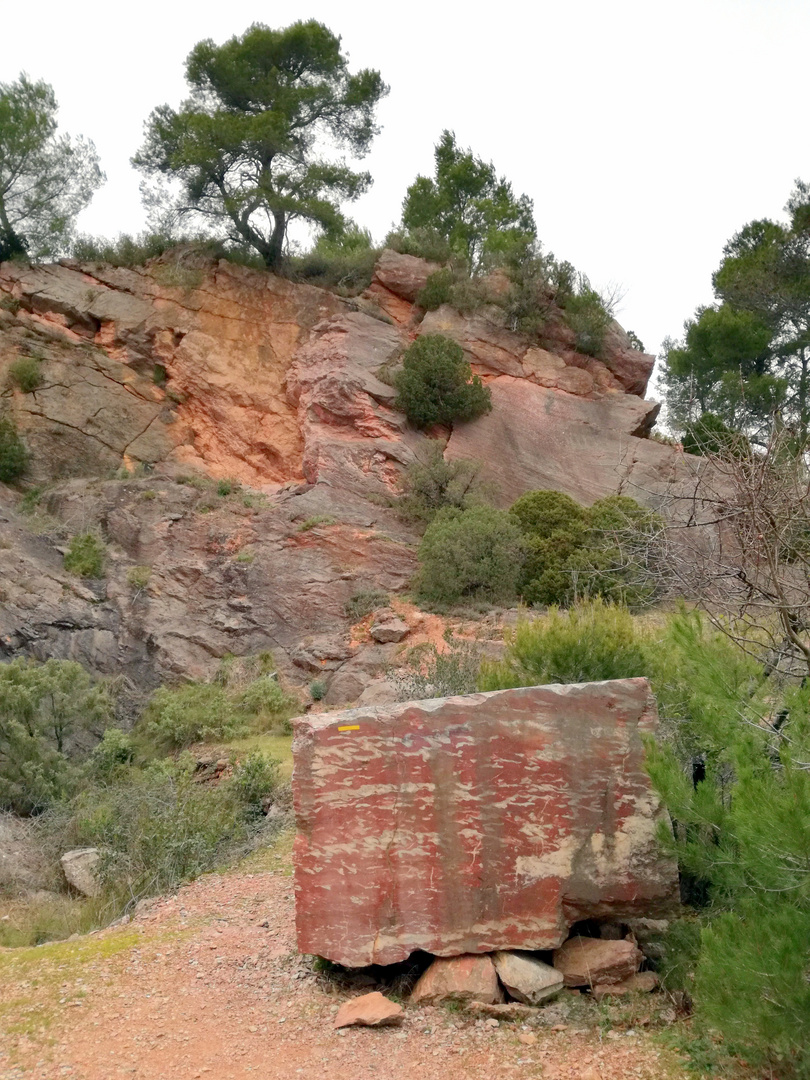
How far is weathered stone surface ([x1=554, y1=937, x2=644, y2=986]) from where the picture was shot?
5.39 m

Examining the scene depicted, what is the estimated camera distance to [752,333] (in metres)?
25.3

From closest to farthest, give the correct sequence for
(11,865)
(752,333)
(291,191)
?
(11,865)
(291,191)
(752,333)

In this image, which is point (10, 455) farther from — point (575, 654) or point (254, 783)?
point (575, 654)

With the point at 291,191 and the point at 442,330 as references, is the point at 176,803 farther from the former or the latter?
the point at 291,191

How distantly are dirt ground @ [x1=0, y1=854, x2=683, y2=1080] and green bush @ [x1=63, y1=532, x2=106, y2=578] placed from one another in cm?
1100

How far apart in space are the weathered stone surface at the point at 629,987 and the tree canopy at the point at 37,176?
73.7 ft

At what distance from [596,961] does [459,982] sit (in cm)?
79

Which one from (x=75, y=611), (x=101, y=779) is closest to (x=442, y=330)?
(x=75, y=611)

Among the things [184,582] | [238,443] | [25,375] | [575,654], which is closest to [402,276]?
[238,443]

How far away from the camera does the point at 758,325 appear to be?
25.3 meters

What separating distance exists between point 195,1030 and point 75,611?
11438 mm

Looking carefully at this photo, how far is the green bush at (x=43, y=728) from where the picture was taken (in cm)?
1062

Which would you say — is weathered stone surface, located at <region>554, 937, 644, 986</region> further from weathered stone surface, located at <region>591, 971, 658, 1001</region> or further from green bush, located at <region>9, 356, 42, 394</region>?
green bush, located at <region>9, 356, 42, 394</region>

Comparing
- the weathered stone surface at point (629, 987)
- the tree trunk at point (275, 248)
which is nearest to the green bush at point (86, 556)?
the tree trunk at point (275, 248)
